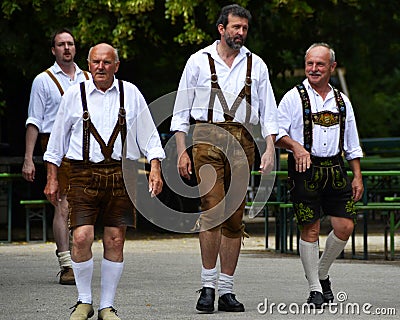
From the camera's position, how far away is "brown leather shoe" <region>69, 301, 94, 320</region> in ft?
24.7

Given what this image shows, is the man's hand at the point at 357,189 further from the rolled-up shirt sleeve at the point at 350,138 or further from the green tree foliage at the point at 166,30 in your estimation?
the green tree foliage at the point at 166,30

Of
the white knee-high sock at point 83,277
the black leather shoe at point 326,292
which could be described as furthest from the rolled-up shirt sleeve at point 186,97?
the black leather shoe at point 326,292

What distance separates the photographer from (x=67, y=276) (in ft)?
33.3

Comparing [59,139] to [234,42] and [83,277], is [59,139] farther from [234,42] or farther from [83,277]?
[234,42]

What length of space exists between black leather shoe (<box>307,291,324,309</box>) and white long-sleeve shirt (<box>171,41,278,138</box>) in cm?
120

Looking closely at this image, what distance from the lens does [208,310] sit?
8.25m

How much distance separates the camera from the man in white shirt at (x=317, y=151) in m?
8.67

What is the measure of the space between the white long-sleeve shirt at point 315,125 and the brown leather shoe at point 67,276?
249 cm

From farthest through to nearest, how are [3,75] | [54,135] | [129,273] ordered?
[3,75] → [129,273] → [54,135]

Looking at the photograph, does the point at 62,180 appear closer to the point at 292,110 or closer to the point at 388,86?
the point at 292,110

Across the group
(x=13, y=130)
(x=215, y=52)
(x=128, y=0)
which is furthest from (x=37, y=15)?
(x=215, y=52)

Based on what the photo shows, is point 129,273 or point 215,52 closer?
point 215,52

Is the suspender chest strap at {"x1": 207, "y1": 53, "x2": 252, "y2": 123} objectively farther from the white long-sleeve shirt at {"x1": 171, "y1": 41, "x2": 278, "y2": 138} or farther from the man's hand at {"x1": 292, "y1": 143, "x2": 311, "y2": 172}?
the man's hand at {"x1": 292, "y1": 143, "x2": 311, "y2": 172}

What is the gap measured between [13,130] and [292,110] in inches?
457
